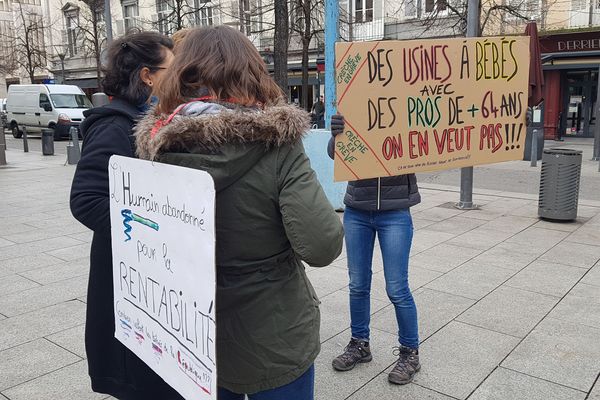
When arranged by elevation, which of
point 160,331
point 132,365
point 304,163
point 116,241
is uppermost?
point 304,163

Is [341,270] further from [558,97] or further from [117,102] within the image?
[558,97]

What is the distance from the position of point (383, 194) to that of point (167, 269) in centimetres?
159

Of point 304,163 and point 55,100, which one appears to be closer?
point 304,163

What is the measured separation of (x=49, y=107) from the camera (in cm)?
2439

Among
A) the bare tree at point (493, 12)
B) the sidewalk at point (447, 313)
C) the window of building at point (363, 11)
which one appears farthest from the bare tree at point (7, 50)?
the sidewalk at point (447, 313)

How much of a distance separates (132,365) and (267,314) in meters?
0.68

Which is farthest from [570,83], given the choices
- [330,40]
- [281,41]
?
[330,40]

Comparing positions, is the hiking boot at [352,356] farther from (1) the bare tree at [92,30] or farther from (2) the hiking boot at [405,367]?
(1) the bare tree at [92,30]

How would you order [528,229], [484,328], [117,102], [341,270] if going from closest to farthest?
1. [117,102]
2. [484,328]
3. [341,270]
4. [528,229]

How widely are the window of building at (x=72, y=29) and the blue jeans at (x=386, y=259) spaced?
40952 mm

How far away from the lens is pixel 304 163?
171cm

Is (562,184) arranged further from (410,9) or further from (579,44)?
(410,9)

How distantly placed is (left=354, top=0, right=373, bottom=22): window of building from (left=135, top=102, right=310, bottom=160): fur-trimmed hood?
2572 centimetres

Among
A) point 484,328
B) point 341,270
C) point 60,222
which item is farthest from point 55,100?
point 484,328
